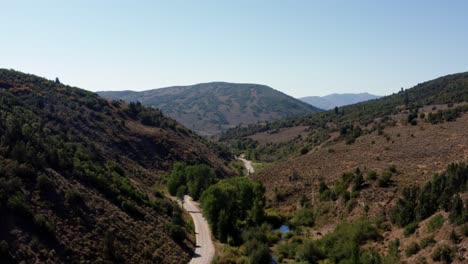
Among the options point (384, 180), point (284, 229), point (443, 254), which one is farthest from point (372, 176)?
point (443, 254)

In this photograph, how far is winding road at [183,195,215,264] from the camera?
52963 millimetres

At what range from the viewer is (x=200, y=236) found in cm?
6184

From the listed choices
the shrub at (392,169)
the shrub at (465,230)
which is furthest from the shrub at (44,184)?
the shrub at (392,169)

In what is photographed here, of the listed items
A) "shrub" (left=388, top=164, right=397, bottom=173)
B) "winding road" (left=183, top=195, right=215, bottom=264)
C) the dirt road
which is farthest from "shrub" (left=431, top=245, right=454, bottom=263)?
the dirt road

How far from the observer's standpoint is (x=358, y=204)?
Answer: 62438mm

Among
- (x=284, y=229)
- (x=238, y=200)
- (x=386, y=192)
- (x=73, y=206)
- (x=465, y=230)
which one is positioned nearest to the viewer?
(x=465, y=230)

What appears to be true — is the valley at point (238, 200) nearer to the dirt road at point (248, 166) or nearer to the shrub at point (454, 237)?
the shrub at point (454, 237)

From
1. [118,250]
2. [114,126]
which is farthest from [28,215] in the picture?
[114,126]

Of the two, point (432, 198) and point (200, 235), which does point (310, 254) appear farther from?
point (200, 235)

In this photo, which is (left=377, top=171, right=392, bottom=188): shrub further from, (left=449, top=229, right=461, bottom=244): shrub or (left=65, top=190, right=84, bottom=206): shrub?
(left=65, top=190, right=84, bottom=206): shrub

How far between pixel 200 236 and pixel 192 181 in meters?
22.2

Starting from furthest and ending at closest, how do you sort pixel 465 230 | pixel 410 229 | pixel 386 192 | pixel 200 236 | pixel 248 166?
pixel 248 166 < pixel 386 192 < pixel 200 236 < pixel 410 229 < pixel 465 230

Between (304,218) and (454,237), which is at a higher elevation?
(454,237)

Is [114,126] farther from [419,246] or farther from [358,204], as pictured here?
[419,246]
